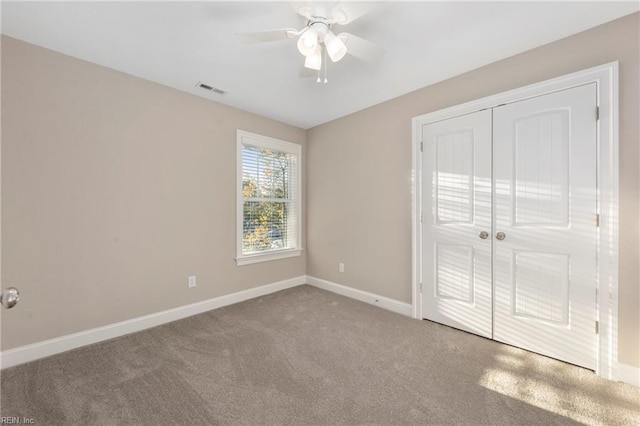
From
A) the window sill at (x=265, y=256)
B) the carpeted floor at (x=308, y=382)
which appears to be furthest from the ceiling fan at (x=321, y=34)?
the window sill at (x=265, y=256)

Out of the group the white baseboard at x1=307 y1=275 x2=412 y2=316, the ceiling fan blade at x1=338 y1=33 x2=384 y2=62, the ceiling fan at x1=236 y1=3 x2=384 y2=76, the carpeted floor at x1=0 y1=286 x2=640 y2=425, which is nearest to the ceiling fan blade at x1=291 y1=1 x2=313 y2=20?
the ceiling fan at x1=236 y1=3 x2=384 y2=76

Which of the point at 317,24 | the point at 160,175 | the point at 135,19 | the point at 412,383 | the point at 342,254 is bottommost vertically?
the point at 412,383

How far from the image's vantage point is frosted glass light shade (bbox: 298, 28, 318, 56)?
1.66 metres

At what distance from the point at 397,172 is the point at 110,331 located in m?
3.26

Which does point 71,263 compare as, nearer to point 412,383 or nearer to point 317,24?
point 317,24

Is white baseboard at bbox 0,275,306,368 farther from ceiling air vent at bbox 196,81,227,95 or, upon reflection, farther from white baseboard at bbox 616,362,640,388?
white baseboard at bbox 616,362,640,388

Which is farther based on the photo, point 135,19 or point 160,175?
point 160,175

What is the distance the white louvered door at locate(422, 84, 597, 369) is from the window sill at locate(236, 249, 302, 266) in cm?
192

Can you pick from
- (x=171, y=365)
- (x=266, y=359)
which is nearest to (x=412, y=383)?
(x=266, y=359)

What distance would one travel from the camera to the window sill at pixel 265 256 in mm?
3457

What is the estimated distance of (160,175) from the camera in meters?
2.79

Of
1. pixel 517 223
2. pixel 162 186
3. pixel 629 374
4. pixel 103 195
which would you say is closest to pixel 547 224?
pixel 517 223

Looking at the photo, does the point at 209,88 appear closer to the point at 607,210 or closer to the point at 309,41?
the point at 309,41

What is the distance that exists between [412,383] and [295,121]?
3381 millimetres
